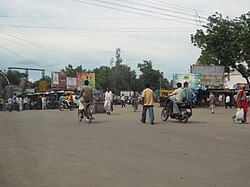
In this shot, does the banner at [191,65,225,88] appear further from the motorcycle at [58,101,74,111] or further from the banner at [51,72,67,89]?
the banner at [51,72,67,89]

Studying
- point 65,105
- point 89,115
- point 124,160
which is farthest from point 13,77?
point 124,160

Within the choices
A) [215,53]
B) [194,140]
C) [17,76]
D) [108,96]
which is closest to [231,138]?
[194,140]

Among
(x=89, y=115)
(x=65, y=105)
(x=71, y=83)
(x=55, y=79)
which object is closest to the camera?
(x=89, y=115)

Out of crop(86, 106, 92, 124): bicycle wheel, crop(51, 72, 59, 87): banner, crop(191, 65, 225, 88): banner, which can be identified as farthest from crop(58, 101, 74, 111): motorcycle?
crop(51, 72, 59, 87): banner

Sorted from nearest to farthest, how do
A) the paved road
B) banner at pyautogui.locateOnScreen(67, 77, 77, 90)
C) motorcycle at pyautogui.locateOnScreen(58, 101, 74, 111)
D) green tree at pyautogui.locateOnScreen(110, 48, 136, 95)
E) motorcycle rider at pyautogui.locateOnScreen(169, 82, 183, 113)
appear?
the paved road → motorcycle rider at pyautogui.locateOnScreen(169, 82, 183, 113) → motorcycle at pyautogui.locateOnScreen(58, 101, 74, 111) → banner at pyautogui.locateOnScreen(67, 77, 77, 90) → green tree at pyautogui.locateOnScreen(110, 48, 136, 95)

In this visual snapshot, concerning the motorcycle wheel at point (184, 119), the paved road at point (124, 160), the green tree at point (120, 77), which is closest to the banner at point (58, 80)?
the green tree at point (120, 77)

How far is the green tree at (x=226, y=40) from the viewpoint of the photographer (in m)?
37.9

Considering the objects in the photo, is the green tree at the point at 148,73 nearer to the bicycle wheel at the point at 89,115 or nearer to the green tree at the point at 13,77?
the green tree at the point at 13,77

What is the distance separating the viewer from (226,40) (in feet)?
126

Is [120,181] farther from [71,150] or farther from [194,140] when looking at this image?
[194,140]

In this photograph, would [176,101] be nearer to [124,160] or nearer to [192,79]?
[124,160]

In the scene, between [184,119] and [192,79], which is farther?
[192,79]

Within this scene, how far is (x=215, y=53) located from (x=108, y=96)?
20.5 metres

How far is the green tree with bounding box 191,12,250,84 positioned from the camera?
37875 mm
